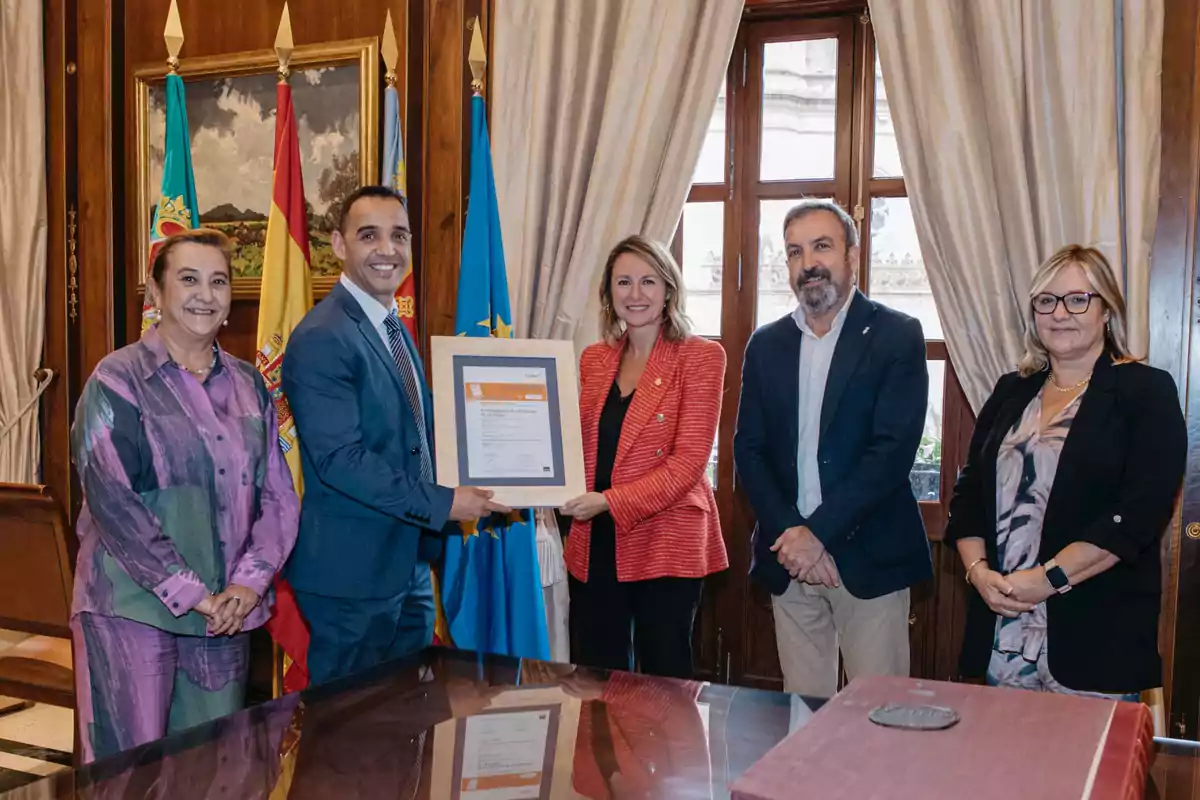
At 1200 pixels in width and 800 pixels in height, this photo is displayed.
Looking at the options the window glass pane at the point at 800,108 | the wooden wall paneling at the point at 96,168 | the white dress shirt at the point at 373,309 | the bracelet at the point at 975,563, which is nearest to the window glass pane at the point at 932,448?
the window glass pane at the point at 800,108

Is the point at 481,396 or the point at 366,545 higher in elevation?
the point at 481,396

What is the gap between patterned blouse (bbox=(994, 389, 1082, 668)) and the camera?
2.14m

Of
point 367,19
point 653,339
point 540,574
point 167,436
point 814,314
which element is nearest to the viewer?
point 167,436

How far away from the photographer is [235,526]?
225 centimetres

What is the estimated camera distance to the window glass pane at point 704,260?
340cm

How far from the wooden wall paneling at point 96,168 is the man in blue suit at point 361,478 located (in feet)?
6.22

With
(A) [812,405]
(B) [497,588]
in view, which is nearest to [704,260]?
(A) [812,405]

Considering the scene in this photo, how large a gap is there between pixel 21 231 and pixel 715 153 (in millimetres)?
2697

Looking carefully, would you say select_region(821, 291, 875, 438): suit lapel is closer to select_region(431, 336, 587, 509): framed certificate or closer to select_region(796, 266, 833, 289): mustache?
select_region(796, 266, 833, 289): mustache

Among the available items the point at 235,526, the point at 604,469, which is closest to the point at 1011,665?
the point at 604,469

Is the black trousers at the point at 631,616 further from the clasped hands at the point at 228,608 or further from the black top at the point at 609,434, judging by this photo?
the clasped hands at the point at 228,608

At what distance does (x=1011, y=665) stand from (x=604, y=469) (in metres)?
1.06

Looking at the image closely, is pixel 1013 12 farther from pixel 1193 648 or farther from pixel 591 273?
pixel 1193 648

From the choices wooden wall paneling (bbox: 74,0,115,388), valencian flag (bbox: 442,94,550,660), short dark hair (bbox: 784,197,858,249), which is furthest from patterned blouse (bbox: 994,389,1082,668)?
wooden wall paneling (bbox: 74,0,115,388)
